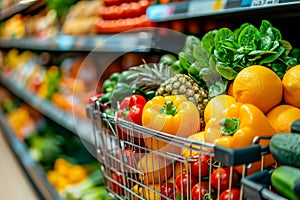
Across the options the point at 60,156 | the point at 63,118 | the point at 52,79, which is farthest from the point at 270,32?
the point at 52,79

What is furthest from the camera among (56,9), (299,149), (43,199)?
(56,9)

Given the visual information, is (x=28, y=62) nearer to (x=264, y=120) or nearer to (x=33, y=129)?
(x=33, y=129)

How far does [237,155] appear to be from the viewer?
50 cm

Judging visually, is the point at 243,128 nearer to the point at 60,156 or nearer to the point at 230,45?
the point at 230,45

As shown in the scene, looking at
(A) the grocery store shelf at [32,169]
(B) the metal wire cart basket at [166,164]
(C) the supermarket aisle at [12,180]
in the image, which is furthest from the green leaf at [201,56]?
(C) the supermarket aisle at [12,180]

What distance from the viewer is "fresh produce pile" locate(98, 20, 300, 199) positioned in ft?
2.02

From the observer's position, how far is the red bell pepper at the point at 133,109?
0.83 m

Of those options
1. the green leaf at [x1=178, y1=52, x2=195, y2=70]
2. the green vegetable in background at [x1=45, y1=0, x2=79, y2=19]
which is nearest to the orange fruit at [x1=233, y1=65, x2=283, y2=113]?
the green leaf at [x1=178, y1=52, x2=195, y2=70]

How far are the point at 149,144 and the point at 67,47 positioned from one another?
1.79 metres

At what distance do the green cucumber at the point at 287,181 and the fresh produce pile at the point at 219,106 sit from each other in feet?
0.25

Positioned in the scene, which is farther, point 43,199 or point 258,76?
point 43,199

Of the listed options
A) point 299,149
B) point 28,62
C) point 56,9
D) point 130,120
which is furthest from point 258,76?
point 28,62

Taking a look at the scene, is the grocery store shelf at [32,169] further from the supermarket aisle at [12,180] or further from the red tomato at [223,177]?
the red tomato at [223,177]

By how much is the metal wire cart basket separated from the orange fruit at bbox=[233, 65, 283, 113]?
4.8 inches
